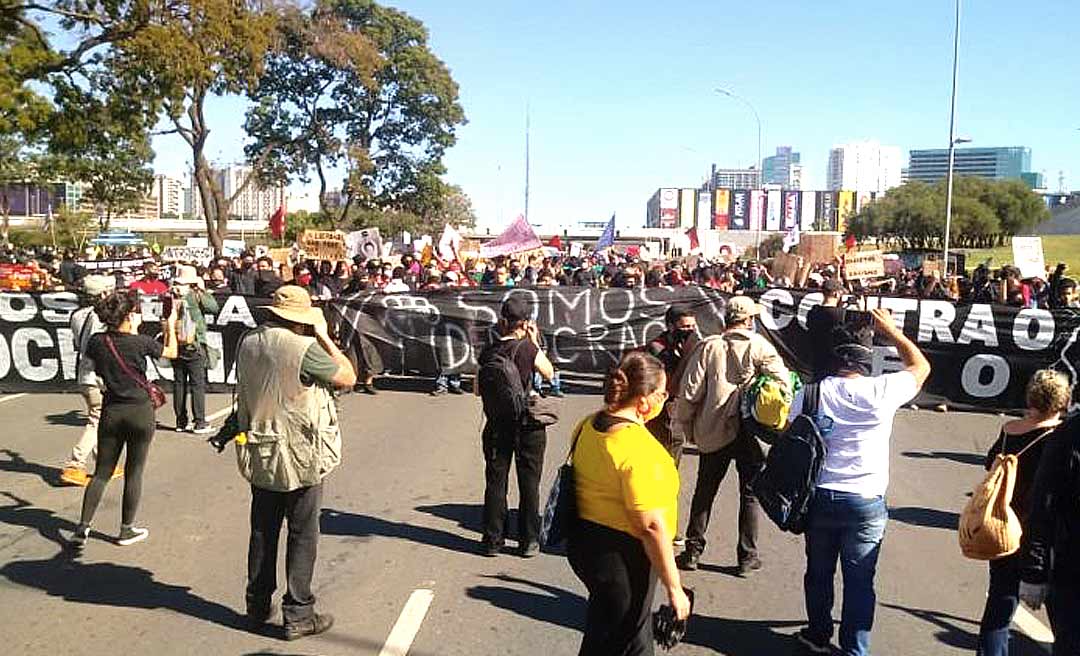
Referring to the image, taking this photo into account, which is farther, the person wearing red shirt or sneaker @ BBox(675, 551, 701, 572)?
the person wearing red shirt

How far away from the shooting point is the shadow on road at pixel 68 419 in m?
11.5

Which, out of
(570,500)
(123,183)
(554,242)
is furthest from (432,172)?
(570,500)

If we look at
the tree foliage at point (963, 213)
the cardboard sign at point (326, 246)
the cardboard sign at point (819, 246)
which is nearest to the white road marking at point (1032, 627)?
the cardboard sign at point (326, 246)

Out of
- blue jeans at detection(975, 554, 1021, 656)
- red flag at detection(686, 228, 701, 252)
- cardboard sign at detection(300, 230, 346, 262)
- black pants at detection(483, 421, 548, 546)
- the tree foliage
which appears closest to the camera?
blue jeans at detection(975, 554, 1021, 656)

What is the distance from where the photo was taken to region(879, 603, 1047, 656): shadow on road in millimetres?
5352

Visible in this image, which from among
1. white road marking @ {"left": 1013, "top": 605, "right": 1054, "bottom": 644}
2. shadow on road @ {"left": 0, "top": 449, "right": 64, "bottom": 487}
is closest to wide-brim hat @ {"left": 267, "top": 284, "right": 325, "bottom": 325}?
white road marking @ {"left": 1013, "top": 605, "right": 1054, "bottom": 644}

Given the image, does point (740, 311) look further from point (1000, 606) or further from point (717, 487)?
point (1000, 606)

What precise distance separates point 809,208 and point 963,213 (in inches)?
3899

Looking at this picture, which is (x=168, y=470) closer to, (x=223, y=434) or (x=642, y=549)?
(x=223, y=434)

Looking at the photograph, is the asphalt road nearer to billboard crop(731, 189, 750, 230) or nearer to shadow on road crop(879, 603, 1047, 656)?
shadow on road crop(879, 603, 1047, 656)

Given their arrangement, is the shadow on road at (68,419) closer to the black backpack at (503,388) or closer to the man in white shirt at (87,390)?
the man in white shirt at (87,390)

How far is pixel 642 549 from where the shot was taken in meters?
3.80

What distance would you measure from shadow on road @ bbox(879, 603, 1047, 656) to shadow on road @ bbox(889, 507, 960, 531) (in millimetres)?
2047

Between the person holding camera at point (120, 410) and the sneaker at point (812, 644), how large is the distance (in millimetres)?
4334
